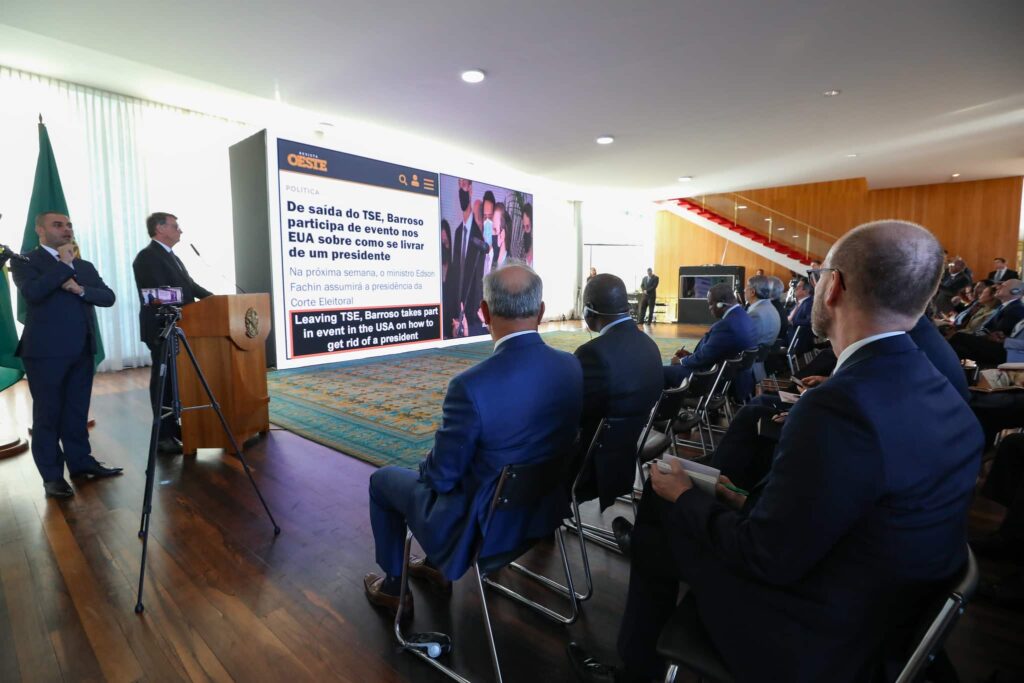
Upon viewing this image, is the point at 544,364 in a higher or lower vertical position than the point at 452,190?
lower

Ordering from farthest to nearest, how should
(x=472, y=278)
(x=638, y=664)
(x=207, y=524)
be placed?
(x=472, y=278)
(x=207, y=524)
(x=638, y=664)

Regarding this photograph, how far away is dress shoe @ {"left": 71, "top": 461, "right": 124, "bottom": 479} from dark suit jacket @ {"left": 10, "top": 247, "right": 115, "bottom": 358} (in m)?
0.75

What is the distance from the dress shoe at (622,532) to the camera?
92.6 inches

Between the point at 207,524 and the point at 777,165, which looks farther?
the point at 777,165

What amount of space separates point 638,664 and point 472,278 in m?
9.19

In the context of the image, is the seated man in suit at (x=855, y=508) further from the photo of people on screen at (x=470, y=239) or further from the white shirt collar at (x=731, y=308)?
the photo of people on screen at (x=470, y=239)

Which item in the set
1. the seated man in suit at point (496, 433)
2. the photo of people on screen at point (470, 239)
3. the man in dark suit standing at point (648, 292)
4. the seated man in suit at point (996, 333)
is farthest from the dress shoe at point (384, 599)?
the man in dark suit standing at point (648, 292)

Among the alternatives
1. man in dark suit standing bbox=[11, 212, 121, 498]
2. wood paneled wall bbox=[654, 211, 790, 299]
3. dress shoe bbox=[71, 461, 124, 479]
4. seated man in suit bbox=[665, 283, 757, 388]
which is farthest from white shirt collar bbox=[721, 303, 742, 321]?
wood paneled wall bbox=[654, 211, 790, 299]

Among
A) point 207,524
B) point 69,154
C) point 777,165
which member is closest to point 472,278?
point 69,154

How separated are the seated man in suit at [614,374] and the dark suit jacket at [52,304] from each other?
9.84 feet

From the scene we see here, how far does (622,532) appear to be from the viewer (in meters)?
2.43

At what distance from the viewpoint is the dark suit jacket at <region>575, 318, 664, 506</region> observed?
2.00 meters

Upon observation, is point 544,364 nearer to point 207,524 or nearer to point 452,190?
point 207,524

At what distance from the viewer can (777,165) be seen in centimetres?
1041
